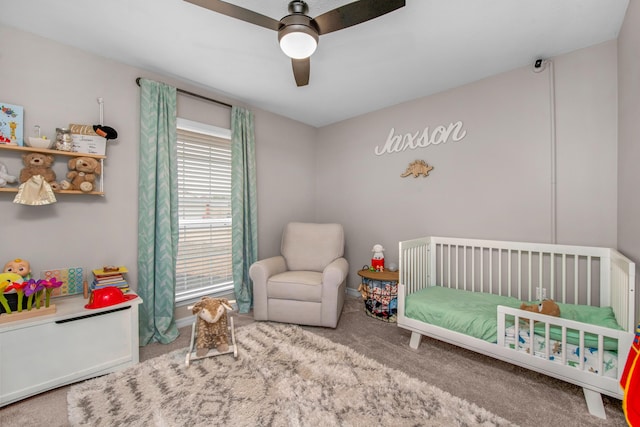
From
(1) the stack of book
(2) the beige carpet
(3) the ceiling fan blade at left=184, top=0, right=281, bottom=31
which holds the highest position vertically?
(3) the ceiling fan blade at left=184, top=0, right=281, bottom=31

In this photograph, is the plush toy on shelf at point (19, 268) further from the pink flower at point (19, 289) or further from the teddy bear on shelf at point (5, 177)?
the teddy bear on shelf at point (5, 177)

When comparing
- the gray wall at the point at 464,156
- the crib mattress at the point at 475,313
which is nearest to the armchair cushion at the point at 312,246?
the gray wall at the point at 464,156

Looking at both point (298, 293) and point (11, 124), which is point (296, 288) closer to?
point (298, 293)

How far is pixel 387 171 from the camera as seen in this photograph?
10.9 ft

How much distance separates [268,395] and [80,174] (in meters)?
2.09

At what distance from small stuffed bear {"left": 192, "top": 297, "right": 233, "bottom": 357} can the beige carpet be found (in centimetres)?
37

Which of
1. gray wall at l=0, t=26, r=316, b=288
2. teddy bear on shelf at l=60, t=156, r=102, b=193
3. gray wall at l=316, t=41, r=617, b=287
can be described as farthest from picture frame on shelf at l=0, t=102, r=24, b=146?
gray wall at l=316, t=41, r=617, b=287

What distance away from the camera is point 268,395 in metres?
1.64

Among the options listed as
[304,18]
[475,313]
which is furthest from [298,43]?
[475,313]

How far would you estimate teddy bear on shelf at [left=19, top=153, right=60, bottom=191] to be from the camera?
187 cm

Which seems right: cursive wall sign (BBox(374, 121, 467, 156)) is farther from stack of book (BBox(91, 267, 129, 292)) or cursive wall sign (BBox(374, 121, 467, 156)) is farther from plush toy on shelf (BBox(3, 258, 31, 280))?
plush toy on shelf (BBox(3, 258, 31, 280))

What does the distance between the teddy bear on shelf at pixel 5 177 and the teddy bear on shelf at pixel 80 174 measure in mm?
243

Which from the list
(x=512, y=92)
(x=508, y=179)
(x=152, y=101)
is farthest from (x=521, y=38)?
(x=152, y=101)

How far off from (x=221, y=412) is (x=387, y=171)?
110 inches
